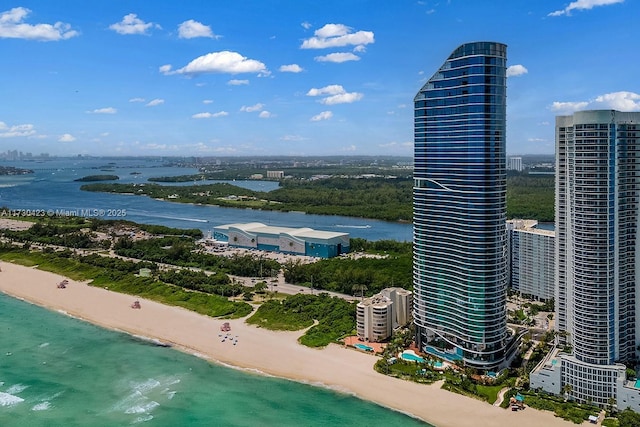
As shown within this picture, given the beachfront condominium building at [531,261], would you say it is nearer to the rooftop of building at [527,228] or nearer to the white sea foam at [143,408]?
the rooftop of building at [527,228]

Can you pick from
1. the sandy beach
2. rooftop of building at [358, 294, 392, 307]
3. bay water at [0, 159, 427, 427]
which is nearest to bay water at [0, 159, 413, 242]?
the sandy beach

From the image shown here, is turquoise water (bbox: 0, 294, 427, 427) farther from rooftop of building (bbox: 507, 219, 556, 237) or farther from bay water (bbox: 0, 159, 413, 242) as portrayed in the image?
bay water (bbox: 0, 159, 413, 242)

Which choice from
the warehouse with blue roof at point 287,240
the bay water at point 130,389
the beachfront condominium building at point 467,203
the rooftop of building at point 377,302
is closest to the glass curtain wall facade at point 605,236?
the beachfront condominium building at point 467,203

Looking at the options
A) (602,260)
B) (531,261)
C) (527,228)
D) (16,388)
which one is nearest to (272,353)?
(16,388)

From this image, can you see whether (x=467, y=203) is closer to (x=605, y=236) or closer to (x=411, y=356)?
(x=605, y=236)

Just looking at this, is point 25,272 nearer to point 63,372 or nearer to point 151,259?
point 151,259

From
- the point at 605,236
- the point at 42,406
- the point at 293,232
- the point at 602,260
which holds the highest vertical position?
the point at 605,236
